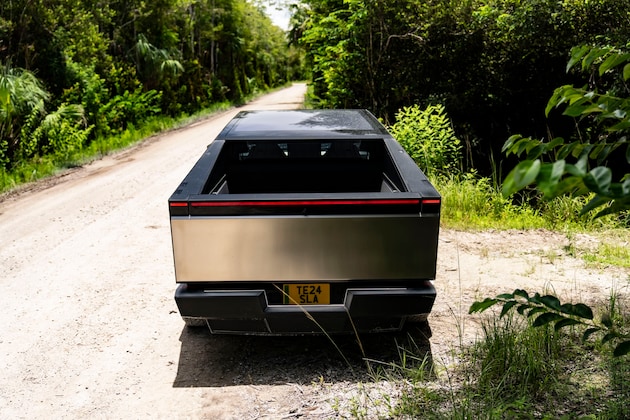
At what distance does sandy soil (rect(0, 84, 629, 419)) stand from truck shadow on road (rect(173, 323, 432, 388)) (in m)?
0.01

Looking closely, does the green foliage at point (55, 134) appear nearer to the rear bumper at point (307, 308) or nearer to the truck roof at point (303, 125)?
the truck roof at point (303, 125)

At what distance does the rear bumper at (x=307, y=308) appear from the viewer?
143 inches

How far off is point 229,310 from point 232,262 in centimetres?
35

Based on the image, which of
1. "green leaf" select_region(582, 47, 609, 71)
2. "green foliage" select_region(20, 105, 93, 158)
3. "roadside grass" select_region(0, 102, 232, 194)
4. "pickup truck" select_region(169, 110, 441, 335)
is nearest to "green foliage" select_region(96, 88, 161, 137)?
"roadside grass" select_region(0, 102, 232, 194)

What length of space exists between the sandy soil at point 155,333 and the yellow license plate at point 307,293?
0.59m

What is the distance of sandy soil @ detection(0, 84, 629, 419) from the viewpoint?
11.9 feet

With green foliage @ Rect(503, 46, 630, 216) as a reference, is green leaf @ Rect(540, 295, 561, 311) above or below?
below

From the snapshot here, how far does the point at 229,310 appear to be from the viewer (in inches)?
144

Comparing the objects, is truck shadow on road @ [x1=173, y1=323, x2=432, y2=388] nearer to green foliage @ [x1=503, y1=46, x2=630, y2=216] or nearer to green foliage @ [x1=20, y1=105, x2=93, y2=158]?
green foliage @ [x1=503, y1=46, x2=630, y2=216]

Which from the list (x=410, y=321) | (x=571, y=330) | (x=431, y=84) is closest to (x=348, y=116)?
(x=410, y=321)

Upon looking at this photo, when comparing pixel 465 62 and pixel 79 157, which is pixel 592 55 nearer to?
pixel 465 62

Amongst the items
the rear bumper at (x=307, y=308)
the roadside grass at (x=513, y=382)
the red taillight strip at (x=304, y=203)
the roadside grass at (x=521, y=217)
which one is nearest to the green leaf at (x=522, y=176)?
the roadside grass at (x=513, y=382)

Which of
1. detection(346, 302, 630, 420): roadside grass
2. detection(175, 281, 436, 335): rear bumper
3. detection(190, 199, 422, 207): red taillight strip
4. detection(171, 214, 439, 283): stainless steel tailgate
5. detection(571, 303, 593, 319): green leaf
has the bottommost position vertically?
detection(346, 302, 630, 420): roadside grass

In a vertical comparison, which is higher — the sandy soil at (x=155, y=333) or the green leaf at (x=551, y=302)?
the green leaf at (x=551, y=302)
